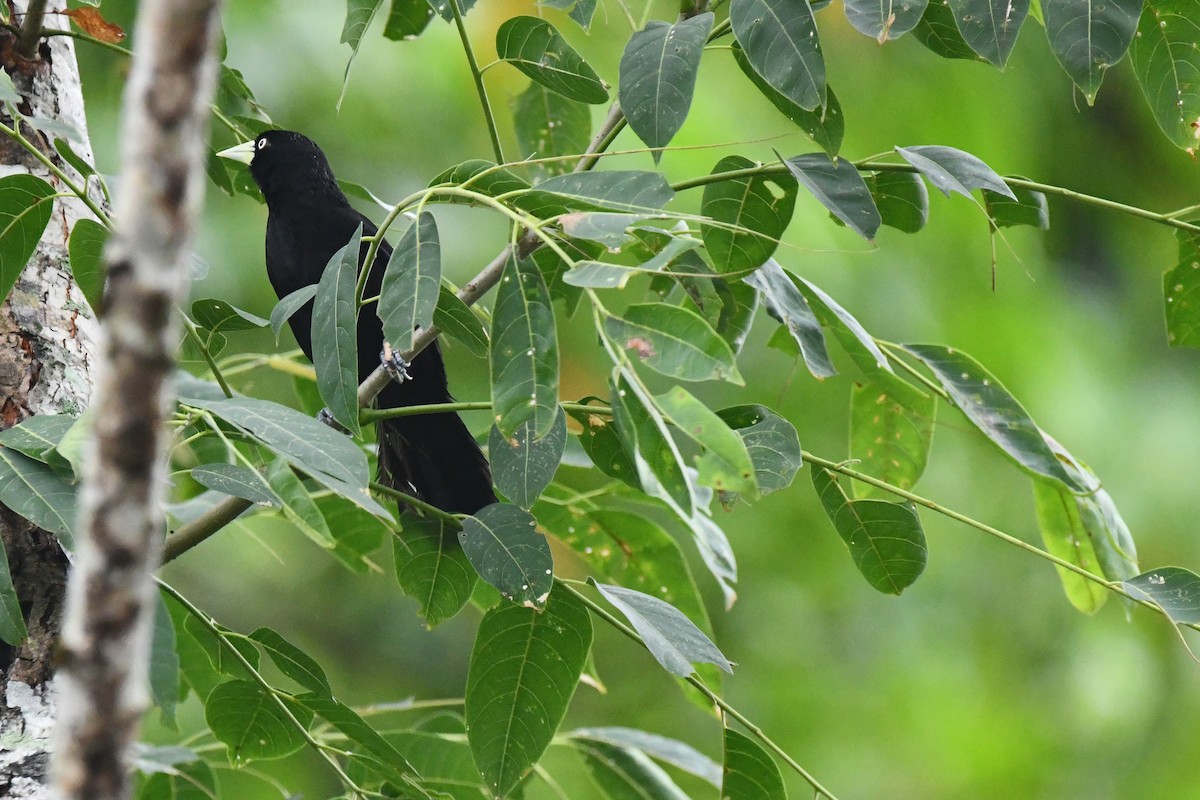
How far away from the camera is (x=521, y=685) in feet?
4.36

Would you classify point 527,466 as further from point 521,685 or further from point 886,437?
point 886,437

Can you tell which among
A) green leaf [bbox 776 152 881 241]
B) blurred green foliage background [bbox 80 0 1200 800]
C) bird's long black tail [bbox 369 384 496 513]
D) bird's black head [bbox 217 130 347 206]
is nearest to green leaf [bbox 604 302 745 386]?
green leaf [bbox 776 152 881 241]

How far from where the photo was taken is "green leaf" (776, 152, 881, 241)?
3.91 ft

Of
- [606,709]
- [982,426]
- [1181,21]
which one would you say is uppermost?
[1181,21]

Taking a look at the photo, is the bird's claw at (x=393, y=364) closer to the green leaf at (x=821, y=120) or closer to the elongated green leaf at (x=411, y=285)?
the elongated green leaf at (x=411, y=285)

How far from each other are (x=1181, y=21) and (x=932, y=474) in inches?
122

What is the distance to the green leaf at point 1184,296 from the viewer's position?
57.4 inches

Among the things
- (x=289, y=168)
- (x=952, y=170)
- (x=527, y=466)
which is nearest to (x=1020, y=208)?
(x=952, y=170)

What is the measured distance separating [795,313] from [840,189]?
6.5 inches

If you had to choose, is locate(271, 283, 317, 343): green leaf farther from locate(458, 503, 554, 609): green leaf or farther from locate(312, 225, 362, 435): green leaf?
locate(458, 503, 554, 609): green leaf

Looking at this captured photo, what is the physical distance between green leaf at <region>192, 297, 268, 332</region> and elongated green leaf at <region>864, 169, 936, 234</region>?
797 millimetres

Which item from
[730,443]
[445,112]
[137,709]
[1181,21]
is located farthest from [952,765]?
[137,709]

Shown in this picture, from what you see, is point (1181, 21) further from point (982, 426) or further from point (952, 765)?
point (952, 765)

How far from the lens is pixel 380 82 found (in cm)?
371
